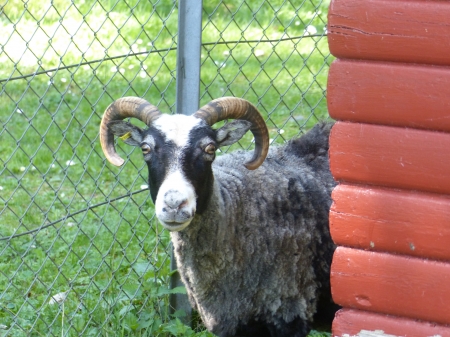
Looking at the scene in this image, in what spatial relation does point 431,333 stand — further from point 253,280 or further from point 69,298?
point 69,298

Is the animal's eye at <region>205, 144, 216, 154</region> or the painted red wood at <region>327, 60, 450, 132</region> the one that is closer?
the painted red wood at <region>327, 60, 450, 132</region>

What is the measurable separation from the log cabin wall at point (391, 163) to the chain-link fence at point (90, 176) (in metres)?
1.72

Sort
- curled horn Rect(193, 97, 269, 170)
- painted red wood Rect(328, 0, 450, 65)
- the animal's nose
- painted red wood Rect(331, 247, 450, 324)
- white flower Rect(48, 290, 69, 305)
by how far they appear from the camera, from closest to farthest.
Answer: painted red wood Rect(328, 0, 450, 65) < painted red wood Rect(331, 247, 450, 324) < the animal's nose < curled horn Rect(193, 97, 269, 170) < white flower Rect(48, 290, 69, 305)

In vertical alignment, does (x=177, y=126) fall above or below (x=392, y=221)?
below

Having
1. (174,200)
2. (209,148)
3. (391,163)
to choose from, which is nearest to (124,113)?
(209,148)

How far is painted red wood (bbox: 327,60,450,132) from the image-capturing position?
2.95 m

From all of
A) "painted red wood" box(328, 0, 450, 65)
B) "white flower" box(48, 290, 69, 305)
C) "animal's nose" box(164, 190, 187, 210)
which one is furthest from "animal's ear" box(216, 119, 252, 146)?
"white flower" box(48, 290, 69, 305)

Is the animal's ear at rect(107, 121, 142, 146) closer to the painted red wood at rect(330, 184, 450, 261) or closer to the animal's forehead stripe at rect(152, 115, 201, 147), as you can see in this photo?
the animal's forehead stripe at rect(152, 115, 201, 147)

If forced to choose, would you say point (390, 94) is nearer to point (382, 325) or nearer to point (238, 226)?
point (382, 325)

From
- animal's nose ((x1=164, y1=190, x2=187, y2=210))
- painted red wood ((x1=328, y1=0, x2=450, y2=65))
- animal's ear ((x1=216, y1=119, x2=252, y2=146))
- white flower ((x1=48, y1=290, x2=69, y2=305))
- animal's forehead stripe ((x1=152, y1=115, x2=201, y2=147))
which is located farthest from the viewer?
white flower ((x1=48, y1=290, x2=69, y2=305))

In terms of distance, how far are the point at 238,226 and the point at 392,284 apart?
4.50ft

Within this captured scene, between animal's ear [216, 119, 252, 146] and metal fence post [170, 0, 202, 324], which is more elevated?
metal fence post [170, 0, 202, 324]

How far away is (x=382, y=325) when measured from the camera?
3264 mm

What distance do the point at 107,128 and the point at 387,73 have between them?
202cm
